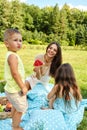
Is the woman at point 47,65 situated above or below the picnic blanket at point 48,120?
above

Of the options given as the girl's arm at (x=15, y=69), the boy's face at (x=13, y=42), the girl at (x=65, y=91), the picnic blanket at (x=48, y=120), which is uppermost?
the boy's face at (x=13, y=42)

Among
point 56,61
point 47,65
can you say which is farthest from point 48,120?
point 47,65

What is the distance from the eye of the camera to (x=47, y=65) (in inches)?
215

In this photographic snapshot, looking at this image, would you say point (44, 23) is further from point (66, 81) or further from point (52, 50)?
point (66, 81)

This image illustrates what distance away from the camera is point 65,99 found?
4.26 meters

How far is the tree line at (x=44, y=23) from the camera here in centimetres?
3833

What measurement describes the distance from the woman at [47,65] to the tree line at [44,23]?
94.6 ft

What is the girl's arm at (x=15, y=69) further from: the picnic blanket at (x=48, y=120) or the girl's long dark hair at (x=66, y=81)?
the girl's long dark hair at (x=66, y=81)

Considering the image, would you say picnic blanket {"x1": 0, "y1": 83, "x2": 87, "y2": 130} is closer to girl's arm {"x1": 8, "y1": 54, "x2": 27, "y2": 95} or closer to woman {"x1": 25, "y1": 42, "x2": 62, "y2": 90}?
girl's arm {"x1": 8, "y1": 54, "x2": 27, "y2": 95}

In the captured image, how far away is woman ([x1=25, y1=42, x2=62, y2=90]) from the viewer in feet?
17.4

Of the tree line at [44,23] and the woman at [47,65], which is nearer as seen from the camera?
the woman at [47,65]

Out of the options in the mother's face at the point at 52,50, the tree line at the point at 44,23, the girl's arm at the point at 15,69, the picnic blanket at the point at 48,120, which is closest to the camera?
the girl's arm at the point at 15,69

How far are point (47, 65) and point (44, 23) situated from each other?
133ft

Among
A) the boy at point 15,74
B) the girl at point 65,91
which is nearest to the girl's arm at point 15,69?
the boy at point 15,74
